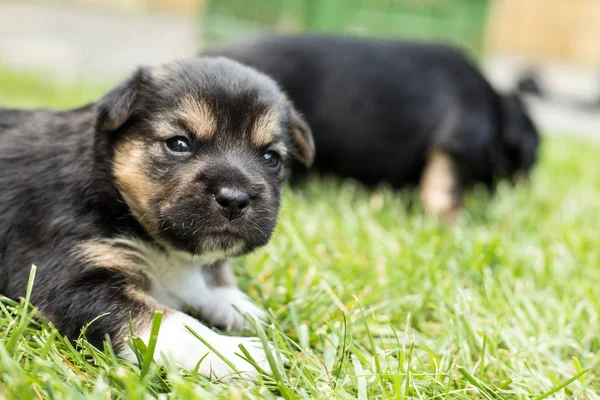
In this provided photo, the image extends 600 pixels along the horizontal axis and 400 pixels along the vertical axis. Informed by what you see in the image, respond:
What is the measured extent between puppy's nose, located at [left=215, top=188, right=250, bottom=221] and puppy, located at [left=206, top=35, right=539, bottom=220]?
294 centimetres

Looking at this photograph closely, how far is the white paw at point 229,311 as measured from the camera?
2836mm

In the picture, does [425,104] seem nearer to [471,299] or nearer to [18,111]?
[471,299]

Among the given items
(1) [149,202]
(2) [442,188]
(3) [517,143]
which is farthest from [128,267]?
(3) [517,143]

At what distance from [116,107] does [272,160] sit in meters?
0.73

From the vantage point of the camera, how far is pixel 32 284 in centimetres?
239

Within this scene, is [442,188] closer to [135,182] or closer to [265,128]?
[265,128]

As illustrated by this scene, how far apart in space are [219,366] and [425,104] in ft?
Answer: 12.8

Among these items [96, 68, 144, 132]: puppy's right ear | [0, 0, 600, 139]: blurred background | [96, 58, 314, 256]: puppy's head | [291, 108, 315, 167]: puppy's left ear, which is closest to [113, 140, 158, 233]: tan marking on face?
[96, 58, 314, 256]: puppy's head

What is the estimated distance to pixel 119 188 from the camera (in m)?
2.76

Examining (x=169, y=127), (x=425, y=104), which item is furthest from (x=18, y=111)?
(x=425, y=104)

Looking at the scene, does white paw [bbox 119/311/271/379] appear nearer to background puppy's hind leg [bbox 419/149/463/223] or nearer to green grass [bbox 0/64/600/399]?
green grass [bbox 0/64/600/399]

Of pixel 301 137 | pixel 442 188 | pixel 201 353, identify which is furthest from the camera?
pixel 442 188

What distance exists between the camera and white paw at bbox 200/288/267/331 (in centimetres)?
284

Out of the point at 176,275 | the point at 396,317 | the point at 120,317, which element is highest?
the point at 120,317
